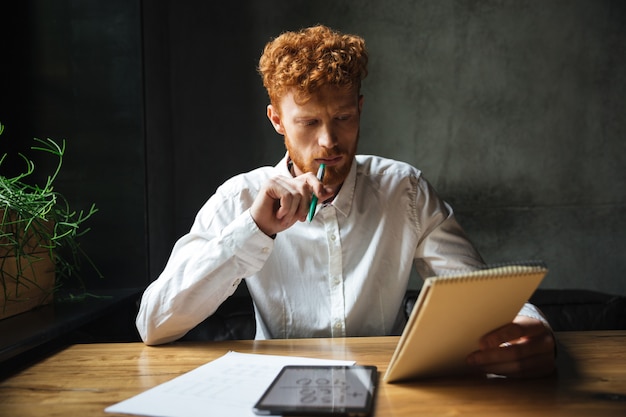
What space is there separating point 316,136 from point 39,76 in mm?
1238

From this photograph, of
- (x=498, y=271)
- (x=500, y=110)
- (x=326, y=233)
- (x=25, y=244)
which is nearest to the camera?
(x=498, y=271)

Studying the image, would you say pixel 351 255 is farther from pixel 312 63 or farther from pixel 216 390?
pixel 216 390

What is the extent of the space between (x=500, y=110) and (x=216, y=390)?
241cm

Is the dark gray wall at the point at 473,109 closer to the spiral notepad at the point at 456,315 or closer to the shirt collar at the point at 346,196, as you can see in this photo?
the shirt collar at the point at 346,196

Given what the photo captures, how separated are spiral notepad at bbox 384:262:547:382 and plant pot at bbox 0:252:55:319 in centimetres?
106

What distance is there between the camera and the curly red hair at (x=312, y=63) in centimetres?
155

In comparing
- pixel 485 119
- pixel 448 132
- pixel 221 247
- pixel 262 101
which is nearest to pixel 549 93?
pixel 485 119

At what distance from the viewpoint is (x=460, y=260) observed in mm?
1618

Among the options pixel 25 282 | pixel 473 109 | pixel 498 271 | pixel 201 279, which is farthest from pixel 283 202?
pixel 473 109

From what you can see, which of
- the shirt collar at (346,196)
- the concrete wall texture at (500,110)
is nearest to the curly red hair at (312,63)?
Answer: the shirt collar at (346,196)

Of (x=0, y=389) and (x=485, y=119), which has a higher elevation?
(x=485, y=119)

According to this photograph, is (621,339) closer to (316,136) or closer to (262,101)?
(316,136)

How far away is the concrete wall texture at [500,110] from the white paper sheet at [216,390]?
194cm

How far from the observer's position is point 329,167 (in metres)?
1.60
